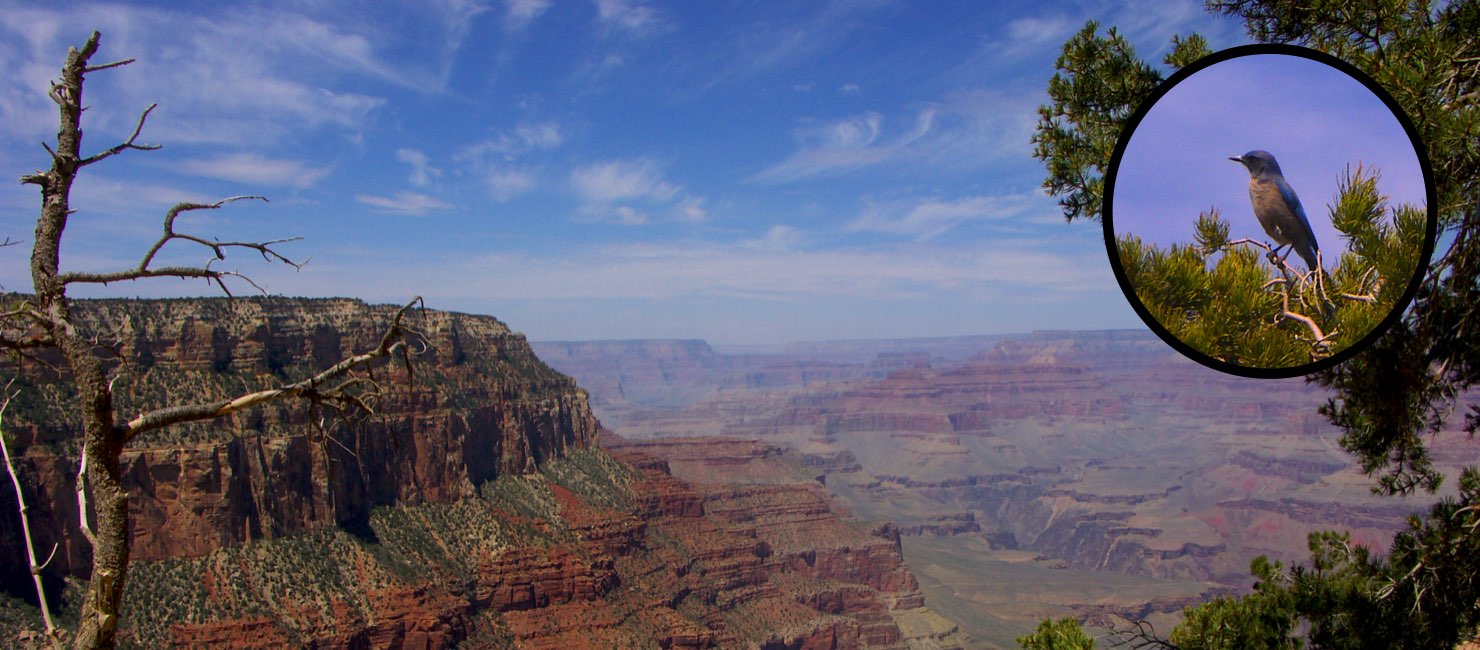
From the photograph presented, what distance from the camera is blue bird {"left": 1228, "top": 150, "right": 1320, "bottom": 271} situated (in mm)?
3719

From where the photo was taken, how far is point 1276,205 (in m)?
3.79

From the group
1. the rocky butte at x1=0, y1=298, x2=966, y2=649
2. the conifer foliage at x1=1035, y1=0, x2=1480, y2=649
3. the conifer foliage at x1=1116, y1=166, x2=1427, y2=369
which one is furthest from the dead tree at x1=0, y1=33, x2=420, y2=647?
the rocky butte at x1=0, y1=298, x2=966, y2=649

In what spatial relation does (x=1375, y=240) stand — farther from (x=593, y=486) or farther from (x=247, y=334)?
(x=593, y=486)

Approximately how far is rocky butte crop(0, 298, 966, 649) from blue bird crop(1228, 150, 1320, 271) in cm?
2050

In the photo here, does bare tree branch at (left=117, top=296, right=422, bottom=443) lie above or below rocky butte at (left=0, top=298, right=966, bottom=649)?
above

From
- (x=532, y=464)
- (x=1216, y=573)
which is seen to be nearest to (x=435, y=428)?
(x=532, y=464)

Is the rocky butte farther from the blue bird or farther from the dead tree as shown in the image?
the blue bird

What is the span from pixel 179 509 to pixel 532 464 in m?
28.7

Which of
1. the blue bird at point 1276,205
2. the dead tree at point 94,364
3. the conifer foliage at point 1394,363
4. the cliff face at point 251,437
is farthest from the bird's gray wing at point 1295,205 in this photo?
the cliff face at point 251,437

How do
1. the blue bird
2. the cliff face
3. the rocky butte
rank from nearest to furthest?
the blue bird → the rocky butte → the cliff face

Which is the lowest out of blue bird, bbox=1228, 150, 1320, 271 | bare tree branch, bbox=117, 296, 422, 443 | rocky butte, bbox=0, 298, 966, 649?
rocky butte, bbox=0, 298, 966, 649

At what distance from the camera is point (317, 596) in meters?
41.7

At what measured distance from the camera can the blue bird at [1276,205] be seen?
12.2ft

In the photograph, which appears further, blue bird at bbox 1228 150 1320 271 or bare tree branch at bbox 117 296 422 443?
bare tree branch at bbox 117 296 422 443
